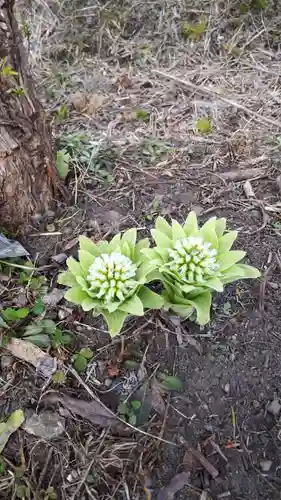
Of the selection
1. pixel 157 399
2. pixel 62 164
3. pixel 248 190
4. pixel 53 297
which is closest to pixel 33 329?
pixel 53 297

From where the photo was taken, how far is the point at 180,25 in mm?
3078

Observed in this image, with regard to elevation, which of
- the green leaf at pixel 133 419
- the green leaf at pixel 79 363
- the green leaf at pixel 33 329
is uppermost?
the green leaf at pixel 33 329

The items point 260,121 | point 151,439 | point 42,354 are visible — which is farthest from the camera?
point 260,121

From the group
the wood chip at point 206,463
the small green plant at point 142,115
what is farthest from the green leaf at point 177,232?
the small green plant at point 142,115

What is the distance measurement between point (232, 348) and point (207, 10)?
2445 millimetres

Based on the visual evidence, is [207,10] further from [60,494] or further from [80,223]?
[60,494]

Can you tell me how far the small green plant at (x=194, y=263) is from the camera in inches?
54.7

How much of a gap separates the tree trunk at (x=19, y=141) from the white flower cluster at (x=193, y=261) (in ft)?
2.55

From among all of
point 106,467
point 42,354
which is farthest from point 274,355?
point 42,354

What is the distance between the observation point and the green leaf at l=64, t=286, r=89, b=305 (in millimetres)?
1412

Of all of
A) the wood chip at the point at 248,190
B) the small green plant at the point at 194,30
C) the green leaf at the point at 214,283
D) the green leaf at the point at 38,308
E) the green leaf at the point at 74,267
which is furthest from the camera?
the small green plant at the point at 194,30

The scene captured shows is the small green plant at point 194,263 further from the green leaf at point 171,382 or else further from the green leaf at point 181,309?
the green leaf at point 171,382

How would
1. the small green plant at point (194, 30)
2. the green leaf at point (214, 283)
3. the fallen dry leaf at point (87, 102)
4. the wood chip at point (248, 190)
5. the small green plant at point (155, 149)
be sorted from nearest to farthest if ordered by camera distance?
the green leaf at point (214, 283) → the wood chip at point (248, 190) → the small green plant at point (155, 149) → the fallen dry leaf at point (87, 102) → the small green plant at point (194, 30)

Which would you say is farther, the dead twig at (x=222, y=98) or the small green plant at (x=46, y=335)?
the dead twig at (x=222, y=98)
